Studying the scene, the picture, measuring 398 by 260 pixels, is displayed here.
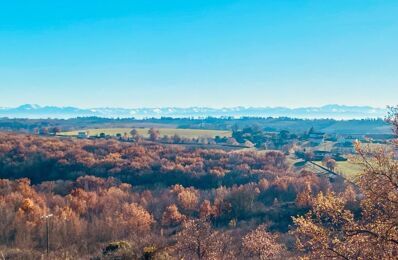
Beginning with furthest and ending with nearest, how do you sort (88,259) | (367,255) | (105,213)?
1. (105,213)
2. (88,259)
3. (367,255)

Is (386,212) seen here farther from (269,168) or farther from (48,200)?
(269,168)

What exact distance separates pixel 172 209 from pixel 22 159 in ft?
207

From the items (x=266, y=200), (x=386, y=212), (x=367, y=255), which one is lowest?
(x=266, y=200)

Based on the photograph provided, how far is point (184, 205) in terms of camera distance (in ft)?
291

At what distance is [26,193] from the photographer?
9019 cm

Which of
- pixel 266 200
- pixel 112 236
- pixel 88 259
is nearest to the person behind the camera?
pixel 88 259

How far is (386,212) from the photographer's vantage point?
62.1 feet

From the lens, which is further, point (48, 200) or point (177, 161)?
point (177, 161)

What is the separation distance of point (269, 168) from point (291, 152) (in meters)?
34.7

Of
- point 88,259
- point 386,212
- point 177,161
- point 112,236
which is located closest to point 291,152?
point 177,161

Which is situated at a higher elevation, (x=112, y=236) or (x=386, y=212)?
(x=386, y=212)

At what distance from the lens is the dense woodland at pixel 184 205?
1939cm

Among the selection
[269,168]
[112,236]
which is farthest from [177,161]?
[112,236]

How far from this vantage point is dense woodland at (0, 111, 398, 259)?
1939cm
